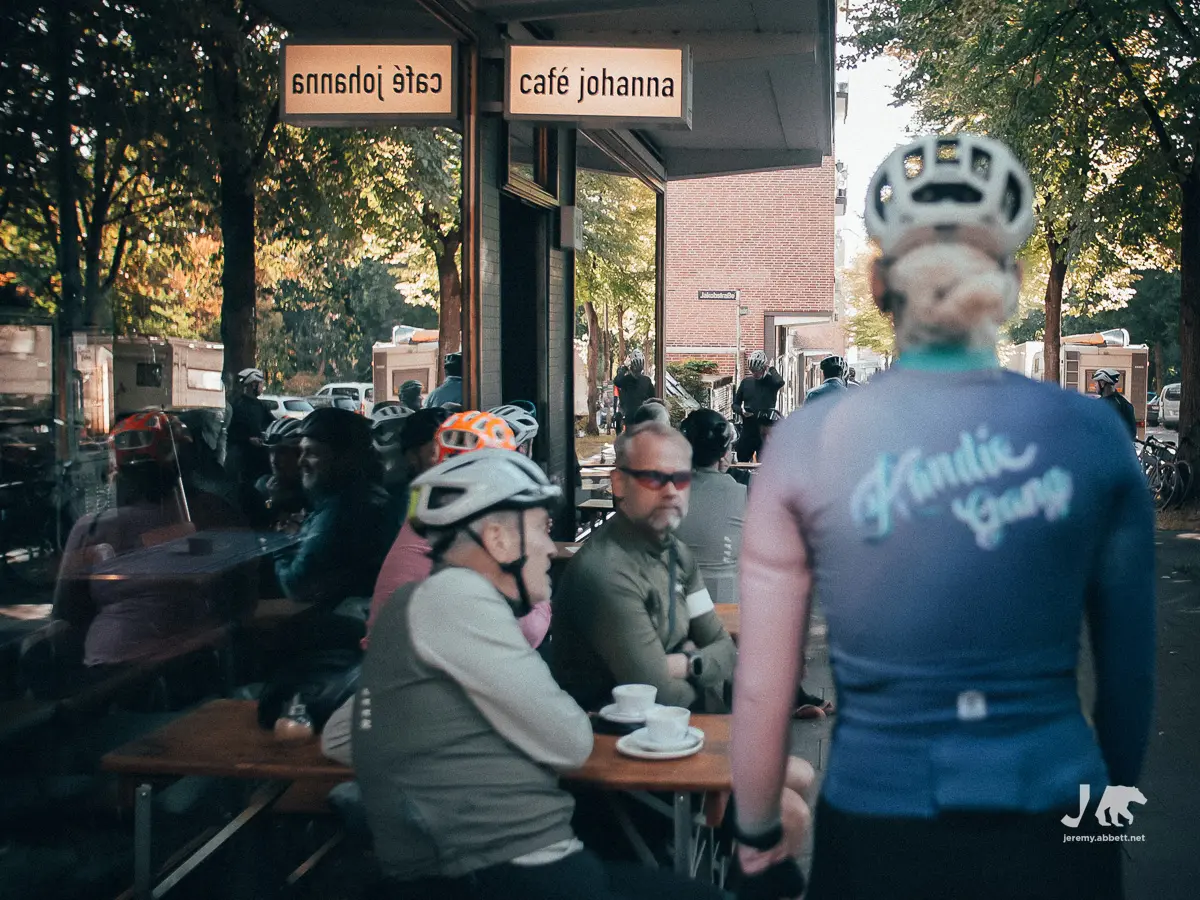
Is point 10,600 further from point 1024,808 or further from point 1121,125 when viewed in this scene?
point 1121,125

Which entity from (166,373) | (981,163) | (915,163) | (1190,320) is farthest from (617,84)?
(1190,320)

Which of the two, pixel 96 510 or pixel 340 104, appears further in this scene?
pixel 340 104

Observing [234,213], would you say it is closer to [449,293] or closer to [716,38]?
[449,293]

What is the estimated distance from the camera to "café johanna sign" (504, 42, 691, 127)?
22.6ft

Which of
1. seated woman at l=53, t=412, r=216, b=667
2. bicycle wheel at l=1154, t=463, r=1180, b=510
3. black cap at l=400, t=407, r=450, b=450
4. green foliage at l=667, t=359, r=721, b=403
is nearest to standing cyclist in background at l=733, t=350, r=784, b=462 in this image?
bicycle wheel at l=1154, t=463, r=1180, b=510

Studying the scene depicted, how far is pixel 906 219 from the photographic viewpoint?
191cm

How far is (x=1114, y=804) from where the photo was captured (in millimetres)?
1963

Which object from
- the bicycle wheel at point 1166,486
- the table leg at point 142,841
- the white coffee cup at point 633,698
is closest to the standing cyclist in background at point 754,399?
the bicycle wheel at point 1166,486

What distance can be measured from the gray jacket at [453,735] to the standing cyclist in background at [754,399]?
11753mm

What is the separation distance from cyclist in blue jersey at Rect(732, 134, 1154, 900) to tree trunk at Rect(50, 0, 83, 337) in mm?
3812

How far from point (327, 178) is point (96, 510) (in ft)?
8.15

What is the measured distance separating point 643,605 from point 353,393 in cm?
334

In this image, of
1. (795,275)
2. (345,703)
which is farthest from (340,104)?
(795,275)

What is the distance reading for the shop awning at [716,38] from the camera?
7.02 meters
